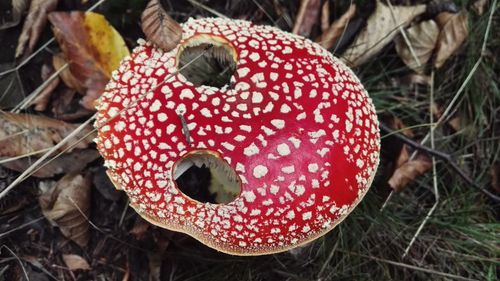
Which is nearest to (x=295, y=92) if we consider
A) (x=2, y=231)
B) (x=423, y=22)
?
(x=423, y=22)

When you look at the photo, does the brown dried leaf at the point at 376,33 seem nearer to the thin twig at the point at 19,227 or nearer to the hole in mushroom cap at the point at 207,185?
the hole in mushroom cap at the point at 207,185

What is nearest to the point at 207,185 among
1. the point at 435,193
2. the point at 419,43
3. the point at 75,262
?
the point at 75,262

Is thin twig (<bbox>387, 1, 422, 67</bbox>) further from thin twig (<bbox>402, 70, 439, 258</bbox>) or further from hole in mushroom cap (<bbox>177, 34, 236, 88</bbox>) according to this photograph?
hole in mushroom cap (<bbox>177, 34, 236, 88</bbox>)

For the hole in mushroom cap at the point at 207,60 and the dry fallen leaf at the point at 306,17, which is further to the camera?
the dry fallen leaf at the point at 306,17

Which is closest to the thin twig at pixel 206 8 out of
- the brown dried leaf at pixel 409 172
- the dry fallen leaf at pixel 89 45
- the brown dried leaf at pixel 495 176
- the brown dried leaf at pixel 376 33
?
the dry fallen leaf at pixel 89 45

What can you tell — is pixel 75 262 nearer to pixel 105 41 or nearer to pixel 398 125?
pixel 105 41

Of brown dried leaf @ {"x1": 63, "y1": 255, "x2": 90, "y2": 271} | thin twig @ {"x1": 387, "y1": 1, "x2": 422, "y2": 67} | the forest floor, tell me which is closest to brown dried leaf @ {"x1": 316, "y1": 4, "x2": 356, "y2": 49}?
the forest floor
